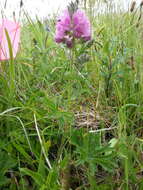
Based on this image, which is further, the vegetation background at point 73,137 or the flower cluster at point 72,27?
the flower cluster at point 72,27

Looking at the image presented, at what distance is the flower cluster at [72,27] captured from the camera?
2.87ft

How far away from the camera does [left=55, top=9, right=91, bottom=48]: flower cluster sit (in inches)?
34.4

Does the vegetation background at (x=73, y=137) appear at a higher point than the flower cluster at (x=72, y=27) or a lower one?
lower

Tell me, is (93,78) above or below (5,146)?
above

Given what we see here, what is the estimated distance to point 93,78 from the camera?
126 centimetres

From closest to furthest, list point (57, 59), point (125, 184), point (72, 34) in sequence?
1. point (125, 184)
2. point (72, 34)
3. point (57, 59)

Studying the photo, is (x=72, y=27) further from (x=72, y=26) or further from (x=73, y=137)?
(x=73, y=137)

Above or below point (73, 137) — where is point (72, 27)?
above

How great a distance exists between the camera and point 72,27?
2.88 feet

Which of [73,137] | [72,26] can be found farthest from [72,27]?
[73,137]

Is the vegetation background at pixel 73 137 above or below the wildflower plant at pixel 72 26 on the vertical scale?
below

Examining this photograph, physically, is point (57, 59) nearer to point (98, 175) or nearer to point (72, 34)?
point (72, 34)

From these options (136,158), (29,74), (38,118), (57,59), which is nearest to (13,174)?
(38,118)

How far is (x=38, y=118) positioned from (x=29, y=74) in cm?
46
